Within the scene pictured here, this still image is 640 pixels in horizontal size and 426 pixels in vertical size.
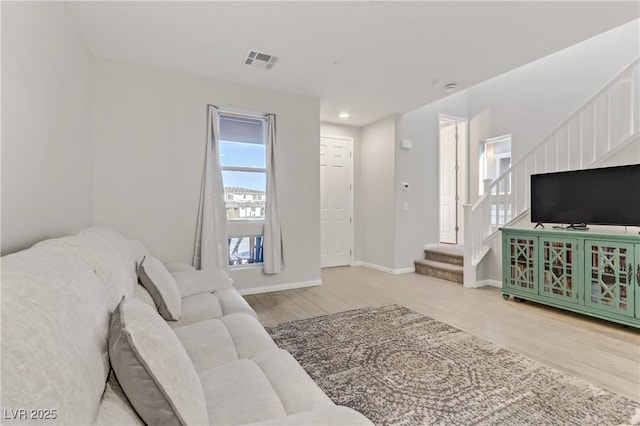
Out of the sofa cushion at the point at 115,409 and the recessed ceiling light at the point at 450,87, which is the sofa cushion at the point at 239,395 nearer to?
the sofa cushion at the point at 115,409

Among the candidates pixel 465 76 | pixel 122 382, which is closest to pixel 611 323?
pixel 465 76

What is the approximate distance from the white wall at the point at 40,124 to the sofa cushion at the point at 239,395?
1135 millimetres

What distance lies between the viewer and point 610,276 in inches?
111

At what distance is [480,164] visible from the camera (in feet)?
18.3

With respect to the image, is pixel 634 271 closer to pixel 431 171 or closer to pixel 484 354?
pixel 484 354

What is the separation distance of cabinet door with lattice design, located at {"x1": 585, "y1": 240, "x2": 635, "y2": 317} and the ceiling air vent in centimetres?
371

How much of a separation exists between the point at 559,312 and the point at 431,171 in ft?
9.81

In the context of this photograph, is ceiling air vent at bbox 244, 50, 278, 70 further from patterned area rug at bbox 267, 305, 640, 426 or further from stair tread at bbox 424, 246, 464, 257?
stair tread at bbox 424, 246, 464, 257

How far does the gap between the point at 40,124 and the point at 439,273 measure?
16.1 ft

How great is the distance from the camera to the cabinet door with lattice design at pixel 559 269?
307cm

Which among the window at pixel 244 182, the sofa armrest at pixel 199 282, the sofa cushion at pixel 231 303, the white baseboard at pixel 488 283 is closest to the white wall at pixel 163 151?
the window at pixel 244 182

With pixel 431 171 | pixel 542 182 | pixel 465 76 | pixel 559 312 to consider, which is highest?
pixel 465 76

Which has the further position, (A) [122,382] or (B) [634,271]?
(B) [634,271]

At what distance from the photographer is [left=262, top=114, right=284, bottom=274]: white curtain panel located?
3.94m
